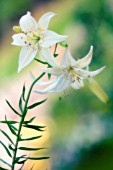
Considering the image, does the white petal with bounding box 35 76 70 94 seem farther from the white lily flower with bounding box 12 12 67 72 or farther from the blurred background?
the blurred background

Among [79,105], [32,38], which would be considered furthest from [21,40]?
[79,105]

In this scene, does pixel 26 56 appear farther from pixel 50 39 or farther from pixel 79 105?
pixel 79 105

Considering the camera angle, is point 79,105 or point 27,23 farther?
point 79,105

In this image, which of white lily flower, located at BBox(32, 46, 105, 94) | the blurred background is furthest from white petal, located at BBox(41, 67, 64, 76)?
the blurred background

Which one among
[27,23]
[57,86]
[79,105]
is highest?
[79,105]

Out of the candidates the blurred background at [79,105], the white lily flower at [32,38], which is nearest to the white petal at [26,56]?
the white lily flower at [32,38]

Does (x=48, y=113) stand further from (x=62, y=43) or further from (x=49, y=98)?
(x=62, y=43)

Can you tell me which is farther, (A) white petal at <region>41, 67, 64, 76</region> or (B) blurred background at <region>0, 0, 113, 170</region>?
(B) blurred background at <region>0, 0, 113, 170</region>
